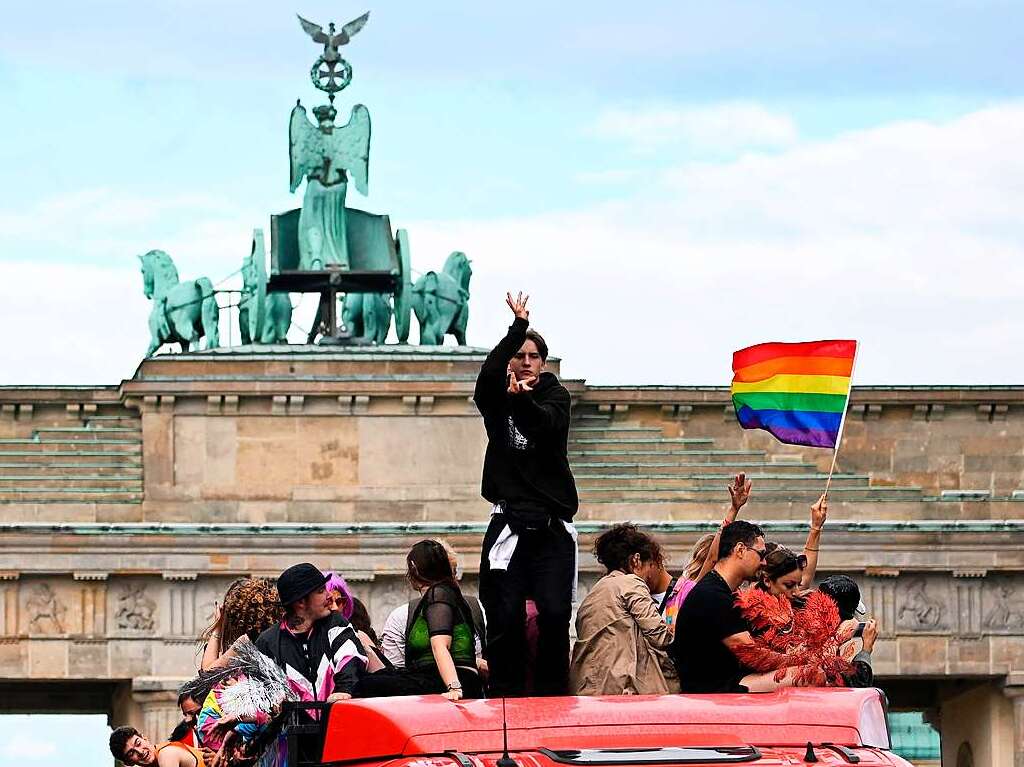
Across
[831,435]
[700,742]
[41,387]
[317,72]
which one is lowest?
[700,742]

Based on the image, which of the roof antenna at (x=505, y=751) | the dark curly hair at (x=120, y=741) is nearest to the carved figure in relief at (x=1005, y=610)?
the dark curly hair at (x=120, y=741)

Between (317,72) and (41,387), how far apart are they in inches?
292

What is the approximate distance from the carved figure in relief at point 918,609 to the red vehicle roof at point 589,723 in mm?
42886

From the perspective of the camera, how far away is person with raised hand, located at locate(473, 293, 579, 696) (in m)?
14.4

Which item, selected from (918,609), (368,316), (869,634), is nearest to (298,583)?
(869,634)

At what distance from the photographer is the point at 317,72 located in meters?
59.6

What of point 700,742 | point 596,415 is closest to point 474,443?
point 596,415

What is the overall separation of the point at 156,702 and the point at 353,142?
10655 mm


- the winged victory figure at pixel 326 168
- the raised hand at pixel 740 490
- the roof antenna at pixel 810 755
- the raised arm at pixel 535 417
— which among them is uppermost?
the winged victory figure at pixel 326 168

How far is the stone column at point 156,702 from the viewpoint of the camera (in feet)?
172

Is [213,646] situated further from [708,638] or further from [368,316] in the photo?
[368,316]

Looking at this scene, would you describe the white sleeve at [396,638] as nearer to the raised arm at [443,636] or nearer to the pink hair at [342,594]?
the pink hair at [342,594]

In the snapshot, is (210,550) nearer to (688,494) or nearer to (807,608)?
(688,494)

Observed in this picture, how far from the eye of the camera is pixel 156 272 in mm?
56125
